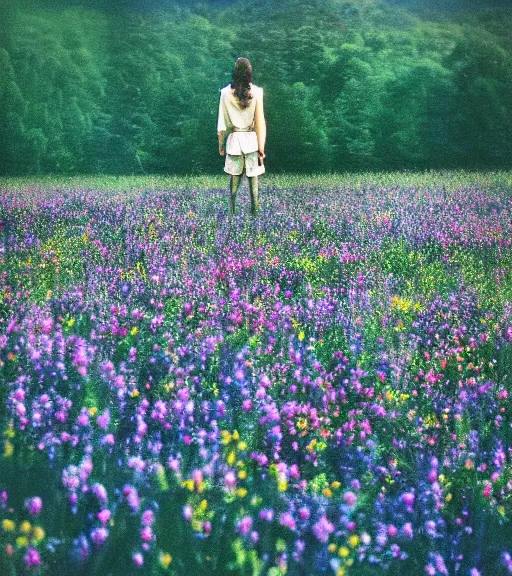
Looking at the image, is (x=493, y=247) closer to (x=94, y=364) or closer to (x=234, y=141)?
(x=234, y=141)

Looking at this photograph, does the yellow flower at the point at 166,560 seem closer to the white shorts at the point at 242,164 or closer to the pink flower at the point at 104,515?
the pink flower at the point at 104,515

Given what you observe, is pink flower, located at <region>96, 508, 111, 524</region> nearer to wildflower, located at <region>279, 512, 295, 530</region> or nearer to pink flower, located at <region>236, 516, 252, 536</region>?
pink flower, located at <region>236, 516, 252, 536</region>

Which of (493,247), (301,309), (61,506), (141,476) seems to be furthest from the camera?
(493,247)

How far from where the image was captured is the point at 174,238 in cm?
488

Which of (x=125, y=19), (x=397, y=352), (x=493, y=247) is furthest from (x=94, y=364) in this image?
(x=125, y=19)

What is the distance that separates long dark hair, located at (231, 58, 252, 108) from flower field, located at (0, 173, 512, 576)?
1673 mm

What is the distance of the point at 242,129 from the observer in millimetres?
5582

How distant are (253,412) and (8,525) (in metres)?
0.94

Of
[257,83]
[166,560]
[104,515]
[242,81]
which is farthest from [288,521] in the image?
[257,83]

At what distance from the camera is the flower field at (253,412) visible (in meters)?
1.71

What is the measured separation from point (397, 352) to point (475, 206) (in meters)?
4.23

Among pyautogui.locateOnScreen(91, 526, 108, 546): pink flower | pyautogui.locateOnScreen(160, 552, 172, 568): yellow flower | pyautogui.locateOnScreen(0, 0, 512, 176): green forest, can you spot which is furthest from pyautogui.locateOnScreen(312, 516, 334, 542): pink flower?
pyautogui.locateOnScreen(0, 0, 512, 176): green forest

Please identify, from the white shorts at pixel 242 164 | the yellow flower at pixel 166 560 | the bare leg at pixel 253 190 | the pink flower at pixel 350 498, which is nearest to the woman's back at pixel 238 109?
the white shorts at pixel 242 164

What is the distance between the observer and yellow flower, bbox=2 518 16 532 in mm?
1671
